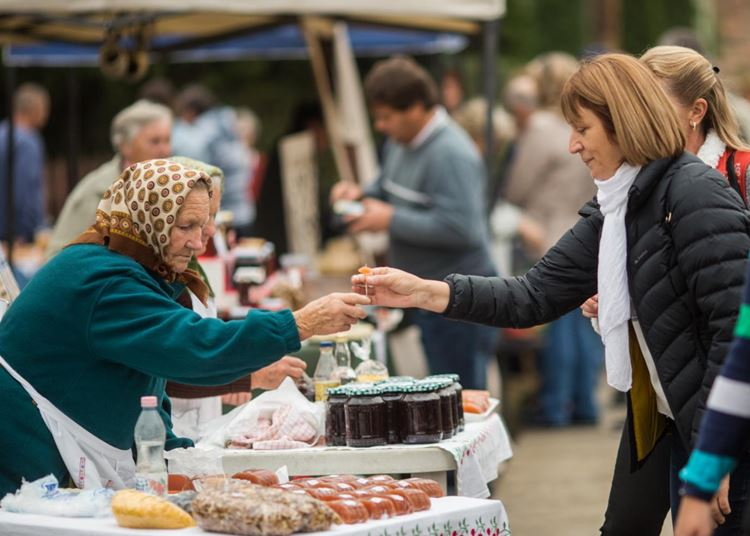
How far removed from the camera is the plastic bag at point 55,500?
3518mm

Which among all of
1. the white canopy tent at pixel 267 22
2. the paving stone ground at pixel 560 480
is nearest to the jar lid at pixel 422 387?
the paving stone ground at pixel 560 480

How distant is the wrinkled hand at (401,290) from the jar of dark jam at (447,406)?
0.28 meters

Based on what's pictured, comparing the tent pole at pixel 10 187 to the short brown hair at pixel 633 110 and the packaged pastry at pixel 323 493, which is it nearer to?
the packaged pastry at pixel 323 493

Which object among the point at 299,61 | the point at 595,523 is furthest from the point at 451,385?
the point at 299,61

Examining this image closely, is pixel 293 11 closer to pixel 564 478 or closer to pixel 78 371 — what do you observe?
pixel 564 478

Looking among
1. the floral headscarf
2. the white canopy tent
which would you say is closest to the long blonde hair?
the floral headscarf

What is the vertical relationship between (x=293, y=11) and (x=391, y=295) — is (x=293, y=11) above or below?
above

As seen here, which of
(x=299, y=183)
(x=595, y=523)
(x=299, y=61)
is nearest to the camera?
(x=595, y=523)

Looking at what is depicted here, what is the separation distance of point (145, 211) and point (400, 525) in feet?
3.55

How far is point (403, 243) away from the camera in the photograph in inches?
292

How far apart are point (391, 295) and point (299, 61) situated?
13422 millimetres

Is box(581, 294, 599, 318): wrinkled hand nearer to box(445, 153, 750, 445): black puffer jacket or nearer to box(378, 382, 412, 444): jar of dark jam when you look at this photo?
box(445, 153, 750, 445): black puffer jacket

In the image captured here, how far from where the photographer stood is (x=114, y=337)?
3.66 metres

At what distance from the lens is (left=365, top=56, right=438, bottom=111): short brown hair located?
23.5ft
